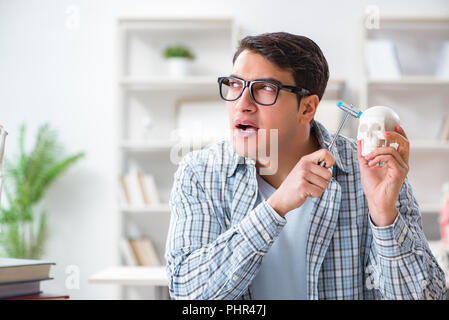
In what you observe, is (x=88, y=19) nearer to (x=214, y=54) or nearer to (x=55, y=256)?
(x=214, y=54)

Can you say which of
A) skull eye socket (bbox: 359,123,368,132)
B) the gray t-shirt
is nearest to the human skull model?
skull eye socket (bbox: 359,123,368,132)

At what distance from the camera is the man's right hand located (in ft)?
2.94

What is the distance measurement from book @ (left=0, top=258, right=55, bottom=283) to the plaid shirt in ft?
0.89

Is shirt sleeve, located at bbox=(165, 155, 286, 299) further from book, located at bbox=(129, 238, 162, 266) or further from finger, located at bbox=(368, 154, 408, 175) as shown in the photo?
book, located at bbox=(129, 238, 162, 266)

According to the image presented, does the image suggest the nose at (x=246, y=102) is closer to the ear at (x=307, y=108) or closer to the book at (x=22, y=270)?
the ear at (x=307, y=108)

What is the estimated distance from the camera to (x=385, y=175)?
2.98 feet

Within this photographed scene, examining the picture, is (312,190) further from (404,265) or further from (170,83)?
(170,83)

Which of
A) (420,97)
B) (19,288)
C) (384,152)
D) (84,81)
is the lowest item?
(19,288)

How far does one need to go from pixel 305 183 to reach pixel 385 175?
15 cm

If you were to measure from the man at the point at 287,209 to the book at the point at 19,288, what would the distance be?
283 millimetres

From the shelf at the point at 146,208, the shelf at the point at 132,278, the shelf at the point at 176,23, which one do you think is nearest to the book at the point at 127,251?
the shelf at the point at 146,208

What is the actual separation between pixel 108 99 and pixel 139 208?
87 cm

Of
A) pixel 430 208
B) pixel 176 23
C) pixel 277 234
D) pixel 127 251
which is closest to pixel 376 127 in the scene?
pixel 277 234

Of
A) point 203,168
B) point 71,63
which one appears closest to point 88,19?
point 71,63
